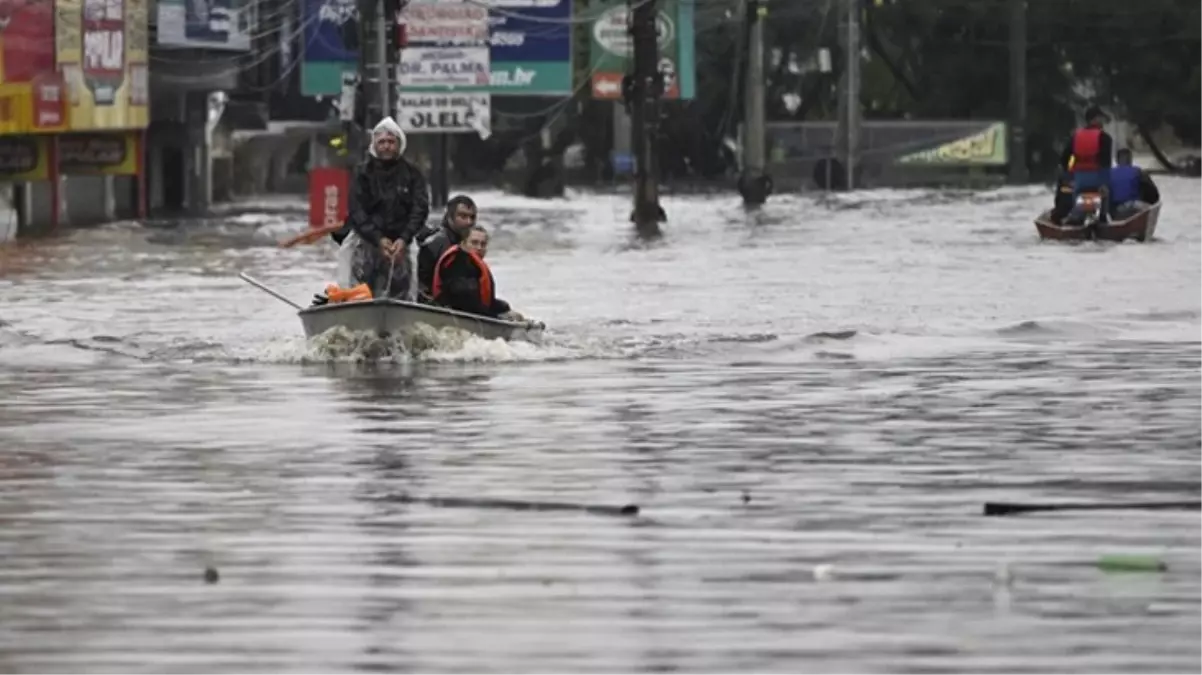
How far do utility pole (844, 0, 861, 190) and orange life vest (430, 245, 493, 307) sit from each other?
195 feet

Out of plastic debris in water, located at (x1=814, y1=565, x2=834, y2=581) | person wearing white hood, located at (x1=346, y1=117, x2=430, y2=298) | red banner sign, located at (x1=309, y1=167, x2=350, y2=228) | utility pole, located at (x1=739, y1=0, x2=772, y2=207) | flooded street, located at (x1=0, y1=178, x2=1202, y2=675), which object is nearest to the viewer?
flooded street, located at (x1=0, y1=178, x2=1202, y2=675)

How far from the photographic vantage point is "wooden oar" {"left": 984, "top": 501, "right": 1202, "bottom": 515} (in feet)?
40.7

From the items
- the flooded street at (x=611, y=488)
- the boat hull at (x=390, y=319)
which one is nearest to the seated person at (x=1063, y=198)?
the flooded street at (x=611, y=488)

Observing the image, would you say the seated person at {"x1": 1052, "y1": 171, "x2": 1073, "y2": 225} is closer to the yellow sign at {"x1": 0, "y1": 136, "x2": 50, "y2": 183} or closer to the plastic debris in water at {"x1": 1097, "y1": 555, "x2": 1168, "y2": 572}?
the yellow sign at {"x1": 0, "y1": 136, "x2": 50, "y2": 183}

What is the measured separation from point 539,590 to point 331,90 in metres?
63.5

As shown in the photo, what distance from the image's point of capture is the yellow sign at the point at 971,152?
90500 mm

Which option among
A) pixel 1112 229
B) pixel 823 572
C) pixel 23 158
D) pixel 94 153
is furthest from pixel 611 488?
pixel 94 153

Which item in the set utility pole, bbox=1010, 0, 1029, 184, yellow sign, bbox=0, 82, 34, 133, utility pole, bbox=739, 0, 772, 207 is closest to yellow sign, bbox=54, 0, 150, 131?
yellow sign, bbox=0, 82, 34, 133

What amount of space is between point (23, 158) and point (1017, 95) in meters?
42.3

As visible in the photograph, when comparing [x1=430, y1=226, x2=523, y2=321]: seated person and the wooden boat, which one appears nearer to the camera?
[x1=430, y1=226, x2=523, y2=321]: seated person

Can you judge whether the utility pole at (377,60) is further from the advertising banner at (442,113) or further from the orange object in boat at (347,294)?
the orange object in boat at (347,294)

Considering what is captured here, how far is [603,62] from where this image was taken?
81.9 m

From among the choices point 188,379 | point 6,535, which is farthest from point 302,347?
point 6,535

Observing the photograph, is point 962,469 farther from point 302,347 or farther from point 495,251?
point 495,251
